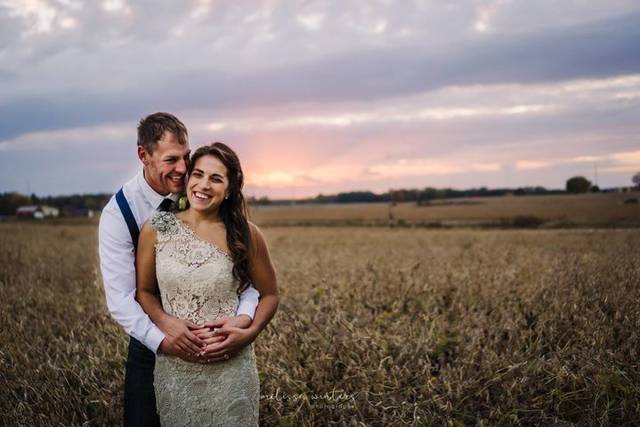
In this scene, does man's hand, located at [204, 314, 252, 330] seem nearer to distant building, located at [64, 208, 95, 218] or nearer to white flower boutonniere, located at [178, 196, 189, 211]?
white flower boutonniere, located at [178, 196, 189, 211]

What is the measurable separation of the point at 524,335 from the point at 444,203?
5843cm

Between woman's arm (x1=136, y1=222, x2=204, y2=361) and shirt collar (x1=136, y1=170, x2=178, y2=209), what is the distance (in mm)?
217

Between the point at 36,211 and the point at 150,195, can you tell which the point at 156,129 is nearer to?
the point at 150,195

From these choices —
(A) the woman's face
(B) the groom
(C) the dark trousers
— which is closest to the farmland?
(C) the dark trousers

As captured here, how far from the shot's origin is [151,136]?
282cm

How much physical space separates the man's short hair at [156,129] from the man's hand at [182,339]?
100 centimetres

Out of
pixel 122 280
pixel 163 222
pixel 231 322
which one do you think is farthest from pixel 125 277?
pixel 231 322

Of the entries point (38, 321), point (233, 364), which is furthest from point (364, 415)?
point (38, 321)

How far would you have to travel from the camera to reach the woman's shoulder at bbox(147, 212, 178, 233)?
270cm

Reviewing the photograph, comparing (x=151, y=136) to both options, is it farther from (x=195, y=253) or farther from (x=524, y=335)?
(x=524, y=335)

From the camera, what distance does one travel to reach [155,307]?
2752 mm

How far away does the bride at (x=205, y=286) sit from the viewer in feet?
8.75

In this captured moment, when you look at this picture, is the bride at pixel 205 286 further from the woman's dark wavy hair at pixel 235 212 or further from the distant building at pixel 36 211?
the distant building at pixel 36 211

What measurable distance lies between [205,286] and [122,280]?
1.55 feet
